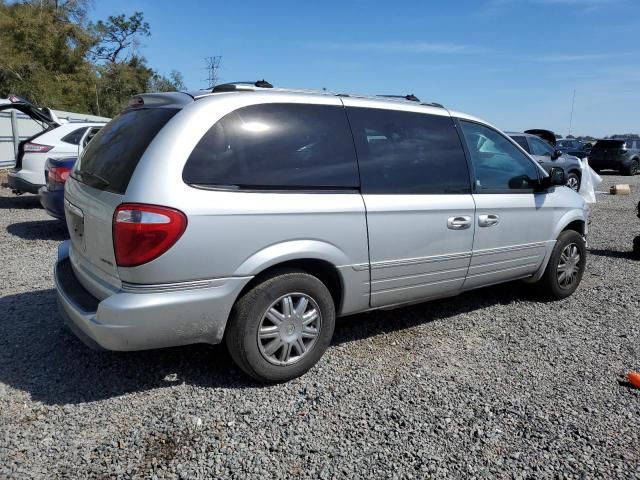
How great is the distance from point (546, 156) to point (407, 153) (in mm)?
11180

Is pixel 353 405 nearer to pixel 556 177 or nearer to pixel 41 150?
pixel 556 177

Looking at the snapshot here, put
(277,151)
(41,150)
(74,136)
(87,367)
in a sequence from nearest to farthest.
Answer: (277,151) → (87,367) → (41,150) → (74,136)

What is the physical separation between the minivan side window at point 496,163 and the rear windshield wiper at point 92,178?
2.77 meters

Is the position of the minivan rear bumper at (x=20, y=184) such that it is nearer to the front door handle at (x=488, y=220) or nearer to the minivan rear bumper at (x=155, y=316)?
the minivan rear bumper at (x=155, y=316)

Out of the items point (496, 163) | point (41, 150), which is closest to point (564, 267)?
point (496, 163)

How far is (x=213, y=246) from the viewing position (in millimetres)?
2934

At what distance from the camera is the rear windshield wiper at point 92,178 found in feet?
10.4

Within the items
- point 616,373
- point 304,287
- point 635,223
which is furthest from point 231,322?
point 635,223

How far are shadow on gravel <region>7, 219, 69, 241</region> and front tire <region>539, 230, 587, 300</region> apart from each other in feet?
20.8

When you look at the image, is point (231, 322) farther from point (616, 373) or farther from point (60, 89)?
point (60, 89)

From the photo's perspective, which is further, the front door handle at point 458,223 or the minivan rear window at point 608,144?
the minivan rear window at point 608,144

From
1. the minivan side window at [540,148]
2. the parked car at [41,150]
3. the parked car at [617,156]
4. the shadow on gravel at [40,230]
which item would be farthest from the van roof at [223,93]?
the parked car at [617,156]

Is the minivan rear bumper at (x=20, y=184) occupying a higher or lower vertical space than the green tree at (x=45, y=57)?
lower

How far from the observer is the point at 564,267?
5.20 meters
